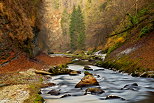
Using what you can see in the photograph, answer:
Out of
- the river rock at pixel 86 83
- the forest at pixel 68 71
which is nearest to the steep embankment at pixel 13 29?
the forest at pixel 68 71

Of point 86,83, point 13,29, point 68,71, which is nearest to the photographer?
point 86,83

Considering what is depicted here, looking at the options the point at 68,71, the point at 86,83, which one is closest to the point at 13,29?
the point at 68,71

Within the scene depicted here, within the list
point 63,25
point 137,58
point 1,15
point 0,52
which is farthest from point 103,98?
point 63,25

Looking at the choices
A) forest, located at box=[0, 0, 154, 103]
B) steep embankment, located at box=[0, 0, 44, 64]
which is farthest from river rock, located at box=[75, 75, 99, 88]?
steep embankment, located at box=[0, 0, 44, 64]

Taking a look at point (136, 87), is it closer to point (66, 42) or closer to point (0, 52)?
point (0, 52)

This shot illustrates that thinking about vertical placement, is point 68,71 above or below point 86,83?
above

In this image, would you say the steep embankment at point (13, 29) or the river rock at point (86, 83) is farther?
the steep embankment at point (13, 29)

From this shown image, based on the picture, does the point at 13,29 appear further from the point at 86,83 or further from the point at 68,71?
the point at 86,83

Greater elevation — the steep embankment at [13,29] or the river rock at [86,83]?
the steep embankment at [13,29]

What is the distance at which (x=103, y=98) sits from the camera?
928 cm

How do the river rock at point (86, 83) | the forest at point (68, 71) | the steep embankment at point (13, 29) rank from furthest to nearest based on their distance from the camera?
the steep embankment at point (13, 29) → the river rock at point (86, 83) → the forest at point (68, 71)

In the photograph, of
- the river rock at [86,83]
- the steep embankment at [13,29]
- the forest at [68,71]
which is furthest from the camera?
the steep embankment at [13,29]

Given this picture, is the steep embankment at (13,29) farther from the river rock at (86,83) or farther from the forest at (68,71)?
the river rock at (86,83)

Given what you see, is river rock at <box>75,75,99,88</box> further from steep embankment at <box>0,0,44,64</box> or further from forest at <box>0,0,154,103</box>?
steep embankment at <box>0,0,44,64</box>
